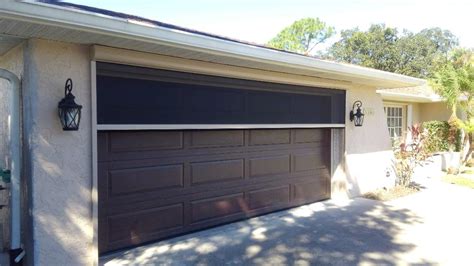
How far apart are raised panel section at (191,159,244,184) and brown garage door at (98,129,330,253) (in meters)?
0.02

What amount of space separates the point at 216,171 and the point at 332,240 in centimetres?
205

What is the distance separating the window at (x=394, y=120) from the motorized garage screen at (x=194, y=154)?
25.4 ft

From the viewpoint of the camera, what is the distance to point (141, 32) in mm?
3980

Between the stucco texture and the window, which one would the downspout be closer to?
the stucco texture

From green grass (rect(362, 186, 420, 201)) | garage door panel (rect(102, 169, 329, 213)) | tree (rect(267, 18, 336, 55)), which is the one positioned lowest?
green grass (rect(362, 186, 420, 201))

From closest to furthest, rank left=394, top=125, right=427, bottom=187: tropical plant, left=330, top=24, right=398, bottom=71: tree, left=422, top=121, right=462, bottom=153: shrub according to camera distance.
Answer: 1. left=394, top=125, right=427, bottom=187: tropical plant
2. left=422, top=121, right=462, bottom=153: shrub
3. left=330, top=24, right=398, bottom=71: tree

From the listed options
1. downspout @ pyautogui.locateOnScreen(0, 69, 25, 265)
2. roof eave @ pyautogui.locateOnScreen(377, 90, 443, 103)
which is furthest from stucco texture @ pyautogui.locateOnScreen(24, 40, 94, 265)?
roof eave @ pyautogui.locateOnScreen(377, 90, 443, 103)

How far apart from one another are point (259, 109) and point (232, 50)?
66.9 inches

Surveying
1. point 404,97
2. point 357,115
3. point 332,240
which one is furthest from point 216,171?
point 404,97

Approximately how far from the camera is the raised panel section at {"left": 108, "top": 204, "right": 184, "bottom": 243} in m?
4.88

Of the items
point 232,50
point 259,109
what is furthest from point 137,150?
point 259,109

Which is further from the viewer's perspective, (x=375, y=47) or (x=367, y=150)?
(x=375, y=47)

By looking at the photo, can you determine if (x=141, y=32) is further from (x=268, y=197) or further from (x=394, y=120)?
(x=394, y=120)

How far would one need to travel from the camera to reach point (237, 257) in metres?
4.77
